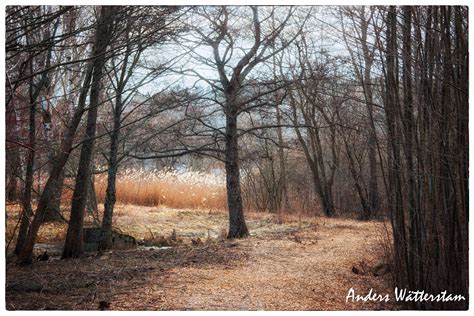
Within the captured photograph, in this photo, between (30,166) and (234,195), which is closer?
(30,166)

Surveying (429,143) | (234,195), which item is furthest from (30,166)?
(234,195)

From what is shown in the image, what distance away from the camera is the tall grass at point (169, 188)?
4.61m

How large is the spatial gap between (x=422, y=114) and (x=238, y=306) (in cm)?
128

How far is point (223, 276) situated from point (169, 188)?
205cm

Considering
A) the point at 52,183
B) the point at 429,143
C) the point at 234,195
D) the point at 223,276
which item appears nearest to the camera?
the point at 429,143

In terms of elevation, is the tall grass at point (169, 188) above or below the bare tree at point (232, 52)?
below

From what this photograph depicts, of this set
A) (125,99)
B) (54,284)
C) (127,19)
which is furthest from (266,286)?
(125,99)

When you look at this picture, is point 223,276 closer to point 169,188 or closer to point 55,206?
point 55,206

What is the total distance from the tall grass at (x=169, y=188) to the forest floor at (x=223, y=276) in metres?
0.58

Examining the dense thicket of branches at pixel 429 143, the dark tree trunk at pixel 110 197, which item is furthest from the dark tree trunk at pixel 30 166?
the dense thicket of branches at pixel 429 143

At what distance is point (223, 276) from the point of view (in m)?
3.15

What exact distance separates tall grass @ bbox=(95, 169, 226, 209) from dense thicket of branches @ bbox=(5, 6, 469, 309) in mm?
114

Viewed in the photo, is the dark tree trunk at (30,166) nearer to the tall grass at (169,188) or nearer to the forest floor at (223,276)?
the forest floor at (223,276)

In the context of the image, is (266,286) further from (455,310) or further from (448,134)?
(448,134)
